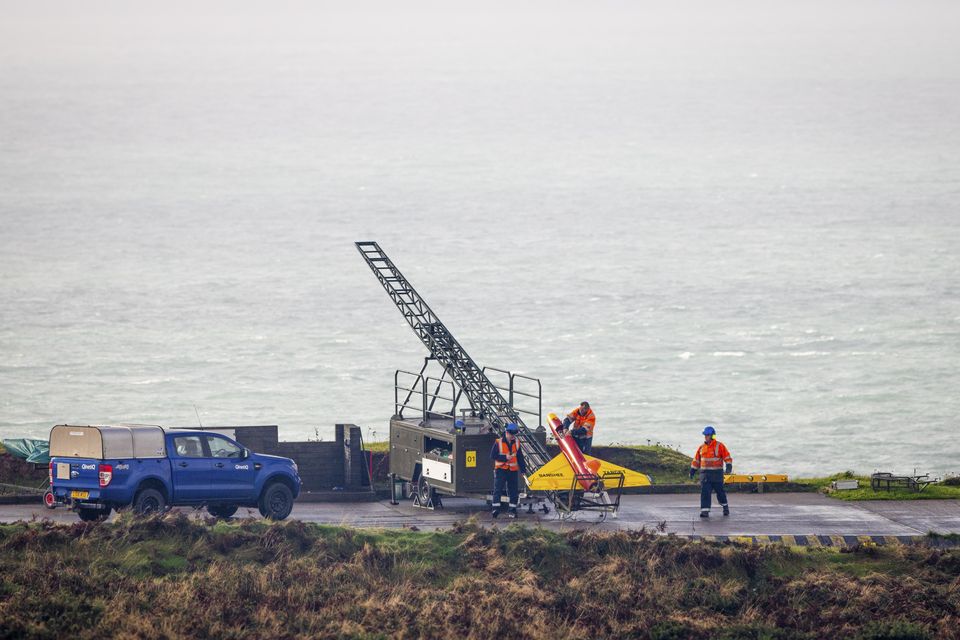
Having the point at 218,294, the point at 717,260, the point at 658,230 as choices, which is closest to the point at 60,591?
the point at 218,294

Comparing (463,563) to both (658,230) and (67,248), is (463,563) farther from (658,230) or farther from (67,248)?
(658,230)

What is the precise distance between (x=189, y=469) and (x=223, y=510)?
1.58 m

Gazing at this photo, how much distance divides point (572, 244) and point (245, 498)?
14216 cm

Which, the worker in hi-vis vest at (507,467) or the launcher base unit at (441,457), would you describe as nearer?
the worker in hi-vis vest at (507,467)

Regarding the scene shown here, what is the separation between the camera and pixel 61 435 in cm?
2984

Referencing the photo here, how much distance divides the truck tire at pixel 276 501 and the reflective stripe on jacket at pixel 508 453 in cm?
403

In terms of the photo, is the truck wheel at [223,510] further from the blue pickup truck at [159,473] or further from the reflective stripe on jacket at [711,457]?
the reflective stripe on jacket at [711,457]

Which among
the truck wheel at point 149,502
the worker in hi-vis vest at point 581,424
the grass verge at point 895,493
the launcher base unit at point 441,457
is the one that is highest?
the worker in hi-vis vest at point 581,424

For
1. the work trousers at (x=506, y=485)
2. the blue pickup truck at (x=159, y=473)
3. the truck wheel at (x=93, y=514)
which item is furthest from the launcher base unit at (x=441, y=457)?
the truck wheel at (x=93, y=514)

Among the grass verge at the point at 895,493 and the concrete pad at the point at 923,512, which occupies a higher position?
the grass verge at the point at 895,493

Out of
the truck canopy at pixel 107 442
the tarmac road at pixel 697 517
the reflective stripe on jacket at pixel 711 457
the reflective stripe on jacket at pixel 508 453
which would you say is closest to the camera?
the truck canopy at pixel 107 442

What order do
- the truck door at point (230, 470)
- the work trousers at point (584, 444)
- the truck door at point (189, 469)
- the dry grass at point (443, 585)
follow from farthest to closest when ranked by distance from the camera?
the work trousers at point (584, 444) → the truck door at point (230, 470) → the truck door at point (189, 469) → the dry grass at point (443, 585)

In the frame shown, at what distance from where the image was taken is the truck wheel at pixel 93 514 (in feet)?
98.6

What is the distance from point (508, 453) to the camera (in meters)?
32.2
